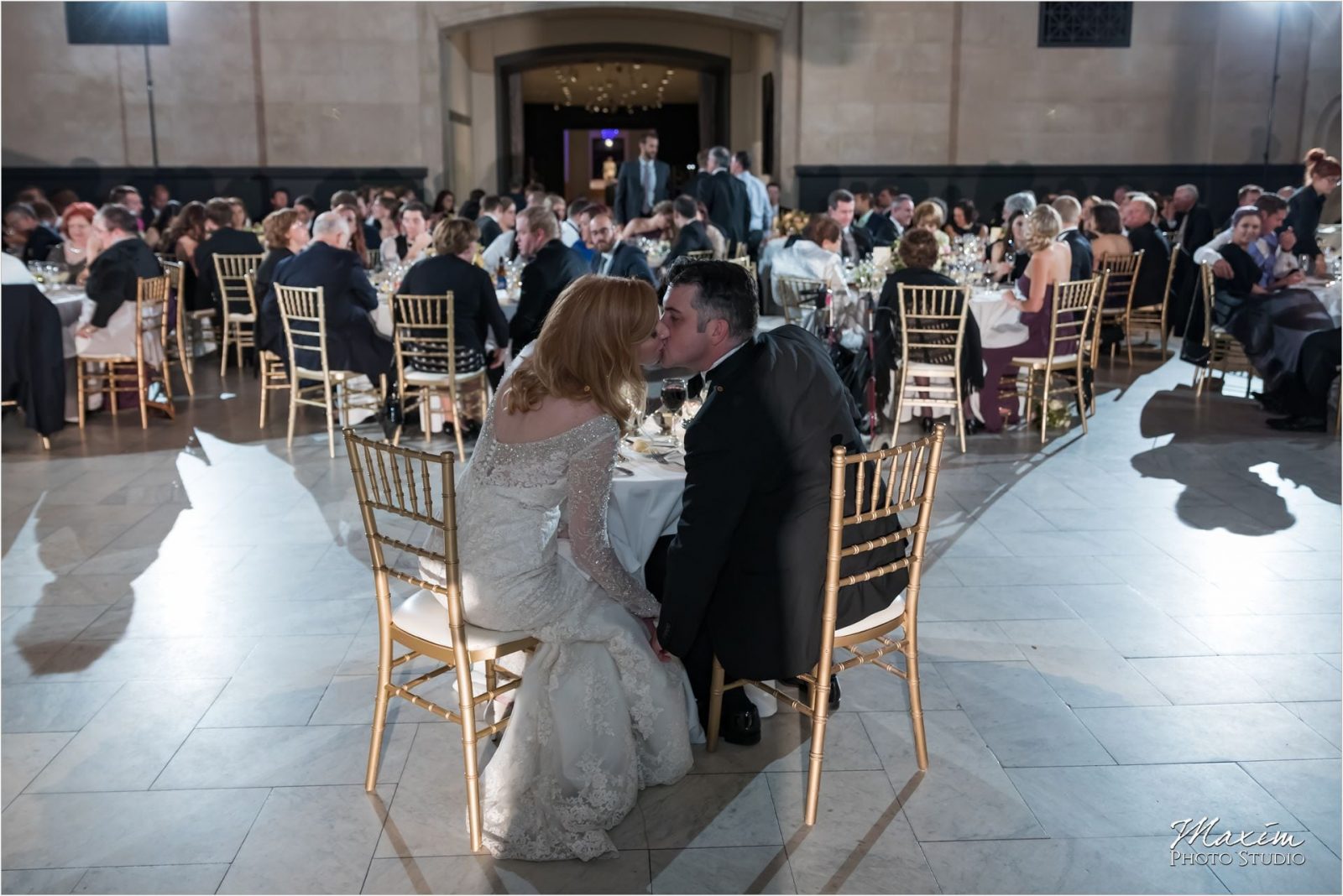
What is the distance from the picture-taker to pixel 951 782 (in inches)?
116

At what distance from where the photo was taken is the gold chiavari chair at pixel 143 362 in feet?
22.7

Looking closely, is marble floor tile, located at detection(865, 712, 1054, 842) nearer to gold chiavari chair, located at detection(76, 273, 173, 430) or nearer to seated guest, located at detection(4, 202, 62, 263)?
gold chiavari chair, located at detection(76, 273, 173, 430)

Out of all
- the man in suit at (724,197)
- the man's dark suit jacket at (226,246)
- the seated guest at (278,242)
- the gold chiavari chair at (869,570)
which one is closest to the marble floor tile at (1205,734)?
the gold chiavari chair at (869,570)

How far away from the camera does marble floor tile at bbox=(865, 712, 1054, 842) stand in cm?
275

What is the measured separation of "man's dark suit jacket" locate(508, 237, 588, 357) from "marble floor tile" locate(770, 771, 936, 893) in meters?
3.62

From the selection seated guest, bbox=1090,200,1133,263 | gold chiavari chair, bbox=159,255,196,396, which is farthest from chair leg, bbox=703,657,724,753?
seated guest, bbox=1090,200,1133,263

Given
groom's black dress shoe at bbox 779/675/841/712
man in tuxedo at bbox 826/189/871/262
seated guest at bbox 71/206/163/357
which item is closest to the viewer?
groom's black dress shoe at bbox 779/675/841/712

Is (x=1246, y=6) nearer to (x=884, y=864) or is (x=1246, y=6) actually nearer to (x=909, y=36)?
(x=909, y=36)

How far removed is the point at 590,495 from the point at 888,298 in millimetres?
4097

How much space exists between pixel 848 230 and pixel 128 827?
7.31 m

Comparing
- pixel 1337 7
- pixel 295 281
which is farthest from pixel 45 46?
pixel 1337 7

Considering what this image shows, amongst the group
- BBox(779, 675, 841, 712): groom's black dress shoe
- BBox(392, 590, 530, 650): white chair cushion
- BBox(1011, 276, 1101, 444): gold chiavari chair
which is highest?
BBox(1011, 276, 1101, 444): gold chiavari chair

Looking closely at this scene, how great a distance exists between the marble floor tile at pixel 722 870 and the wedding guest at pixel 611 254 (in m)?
3.95

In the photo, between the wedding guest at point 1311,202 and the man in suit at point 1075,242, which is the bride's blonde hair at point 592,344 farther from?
the wedding guest at point 1311,202
